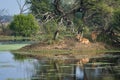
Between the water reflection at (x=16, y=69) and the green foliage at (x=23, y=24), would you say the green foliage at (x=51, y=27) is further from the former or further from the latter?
the green foliage at (x=23, y=24)

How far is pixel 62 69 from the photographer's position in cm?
2495

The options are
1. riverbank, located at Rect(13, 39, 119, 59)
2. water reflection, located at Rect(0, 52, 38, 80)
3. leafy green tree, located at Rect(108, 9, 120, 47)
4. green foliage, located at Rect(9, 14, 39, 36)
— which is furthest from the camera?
green foliage, located at Rect(9, 14, 39, 36)

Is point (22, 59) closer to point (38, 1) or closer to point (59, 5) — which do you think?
point (59, 5)

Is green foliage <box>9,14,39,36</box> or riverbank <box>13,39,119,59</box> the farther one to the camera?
green foliage <box>9,14,39,36</box>

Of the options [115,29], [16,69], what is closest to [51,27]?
[115,29]

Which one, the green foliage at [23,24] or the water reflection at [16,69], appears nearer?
the water reflection at [16,69]

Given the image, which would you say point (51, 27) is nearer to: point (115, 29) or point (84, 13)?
point (84, 13)

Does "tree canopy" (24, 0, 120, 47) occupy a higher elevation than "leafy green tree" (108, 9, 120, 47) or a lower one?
higher

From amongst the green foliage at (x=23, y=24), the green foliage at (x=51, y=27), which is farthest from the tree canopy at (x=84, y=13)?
the green foliage at (x=23, y=24)

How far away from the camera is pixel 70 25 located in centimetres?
4219

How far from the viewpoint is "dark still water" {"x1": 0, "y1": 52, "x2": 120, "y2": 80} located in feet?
71.2

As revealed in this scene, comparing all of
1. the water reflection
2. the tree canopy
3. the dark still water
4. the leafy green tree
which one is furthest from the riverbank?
the water reflection

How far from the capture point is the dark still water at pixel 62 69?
21.7 m

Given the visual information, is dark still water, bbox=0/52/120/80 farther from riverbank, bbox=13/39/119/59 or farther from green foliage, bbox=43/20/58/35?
green foliage, bbox=43/20/58/35
